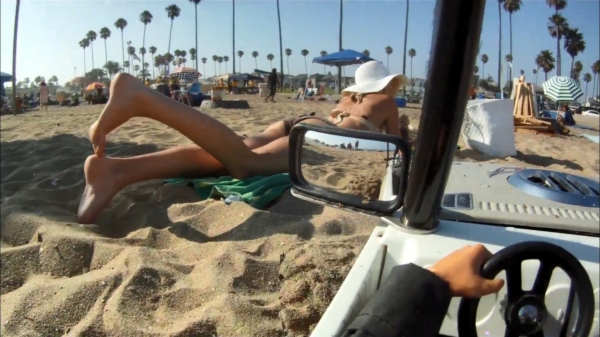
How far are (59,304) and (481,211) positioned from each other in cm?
151

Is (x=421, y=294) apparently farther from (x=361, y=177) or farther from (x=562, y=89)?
(x=361, y=177)

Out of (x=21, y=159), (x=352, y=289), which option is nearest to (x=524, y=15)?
(x=352, y=289)

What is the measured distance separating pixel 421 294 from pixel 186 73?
4.65 ft

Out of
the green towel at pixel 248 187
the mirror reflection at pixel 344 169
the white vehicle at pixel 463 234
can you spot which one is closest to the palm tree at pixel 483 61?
the white vehicle at pixel 463 234

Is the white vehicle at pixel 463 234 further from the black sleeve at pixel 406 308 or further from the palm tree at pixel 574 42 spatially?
the palm tree at pixel 574 42

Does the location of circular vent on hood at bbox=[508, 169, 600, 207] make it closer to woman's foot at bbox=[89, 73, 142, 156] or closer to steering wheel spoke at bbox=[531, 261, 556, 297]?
steering wheel spoke at bbox=[531, 261, 556, 297]

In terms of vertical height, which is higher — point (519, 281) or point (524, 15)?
point (524, 15)

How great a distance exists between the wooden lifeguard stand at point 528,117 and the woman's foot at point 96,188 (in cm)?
214

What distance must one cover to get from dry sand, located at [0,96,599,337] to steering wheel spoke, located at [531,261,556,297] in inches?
13.8

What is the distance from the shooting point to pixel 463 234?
960 mm

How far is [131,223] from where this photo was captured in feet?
8.48

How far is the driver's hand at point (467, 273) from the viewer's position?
0.78 meters

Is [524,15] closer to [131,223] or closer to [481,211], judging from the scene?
[481,211]

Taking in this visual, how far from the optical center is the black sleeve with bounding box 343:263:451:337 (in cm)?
72
